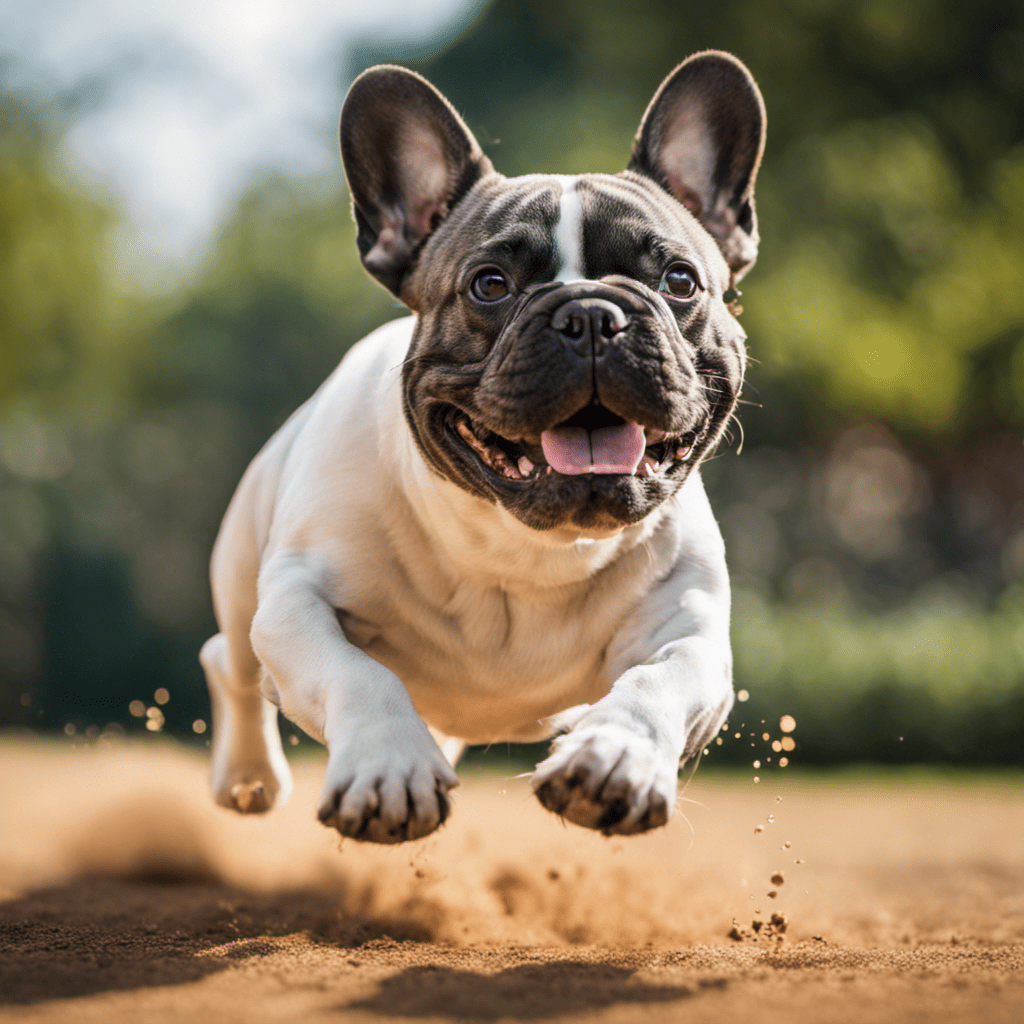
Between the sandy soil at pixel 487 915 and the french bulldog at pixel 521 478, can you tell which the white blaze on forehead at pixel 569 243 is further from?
the sandy soil at pixel 487 915

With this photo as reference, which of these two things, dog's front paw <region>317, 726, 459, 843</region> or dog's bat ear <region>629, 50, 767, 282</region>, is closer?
dog's front paw <region>317, 726, 459, 843</region>

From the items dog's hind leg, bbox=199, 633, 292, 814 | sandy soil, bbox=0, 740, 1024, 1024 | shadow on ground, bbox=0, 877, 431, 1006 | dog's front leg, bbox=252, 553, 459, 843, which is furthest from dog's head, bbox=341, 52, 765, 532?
dog's hind leg, bbox=199, 633, 292, 814

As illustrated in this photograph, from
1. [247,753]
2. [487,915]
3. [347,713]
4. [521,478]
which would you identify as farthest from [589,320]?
[247,753]

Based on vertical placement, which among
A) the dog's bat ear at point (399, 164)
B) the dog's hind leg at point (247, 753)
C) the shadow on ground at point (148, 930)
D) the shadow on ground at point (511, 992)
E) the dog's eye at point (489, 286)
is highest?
the dog's bat ear at point (399, 164)

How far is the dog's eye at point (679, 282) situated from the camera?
405cm

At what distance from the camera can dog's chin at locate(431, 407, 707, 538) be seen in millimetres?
3635

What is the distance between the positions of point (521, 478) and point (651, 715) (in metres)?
0.87

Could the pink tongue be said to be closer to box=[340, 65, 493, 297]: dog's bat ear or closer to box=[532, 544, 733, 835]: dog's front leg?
box=[532, 544, 733, 835]: dog's front leg

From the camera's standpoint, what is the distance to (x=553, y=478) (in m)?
3.67

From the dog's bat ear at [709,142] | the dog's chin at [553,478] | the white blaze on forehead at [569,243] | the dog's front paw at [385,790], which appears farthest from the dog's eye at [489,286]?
the dog's front paw at [385,790]

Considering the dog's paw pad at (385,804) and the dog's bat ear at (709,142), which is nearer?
the dog's paw pad at (385,804)

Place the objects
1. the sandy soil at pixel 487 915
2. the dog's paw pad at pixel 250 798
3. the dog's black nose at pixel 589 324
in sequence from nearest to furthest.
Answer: the sandy soil at pixel 487 915, the dog's black nose at pixel 589 324, the dog's paw pad at pixel 250 798

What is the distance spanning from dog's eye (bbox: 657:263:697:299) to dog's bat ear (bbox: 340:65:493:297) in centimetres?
92

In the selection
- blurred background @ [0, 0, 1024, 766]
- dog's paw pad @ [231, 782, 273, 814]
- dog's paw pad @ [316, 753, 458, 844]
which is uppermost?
blurred background @ [0, 0, 1024, 766]
